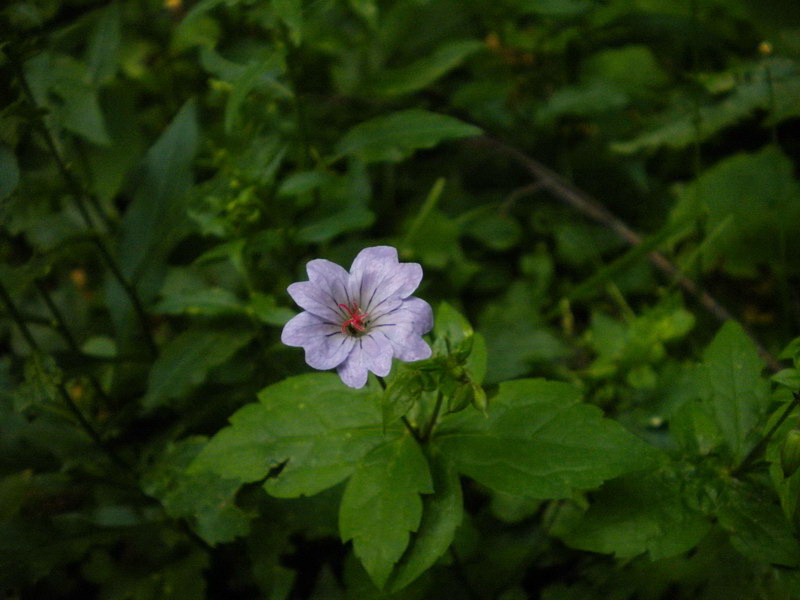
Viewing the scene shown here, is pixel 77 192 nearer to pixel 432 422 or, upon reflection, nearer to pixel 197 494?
pixel 197 494

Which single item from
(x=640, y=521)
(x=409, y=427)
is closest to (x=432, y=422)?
(x=409, y=427)

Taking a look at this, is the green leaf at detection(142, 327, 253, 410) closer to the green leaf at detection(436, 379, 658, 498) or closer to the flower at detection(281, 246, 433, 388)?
the flower at detection(281, 246, 433, 388)

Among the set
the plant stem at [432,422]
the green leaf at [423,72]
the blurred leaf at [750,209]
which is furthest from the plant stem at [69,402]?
the blurred leaf at [750,209]

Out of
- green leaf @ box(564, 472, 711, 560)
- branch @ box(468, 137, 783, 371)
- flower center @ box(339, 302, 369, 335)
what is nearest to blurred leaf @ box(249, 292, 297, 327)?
flower center @ box(339, 302, 369, 335)

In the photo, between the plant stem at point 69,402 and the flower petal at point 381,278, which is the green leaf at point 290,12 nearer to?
the flower petal at point 381,278

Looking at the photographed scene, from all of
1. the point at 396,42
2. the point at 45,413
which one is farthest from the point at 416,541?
the point at 396,42
